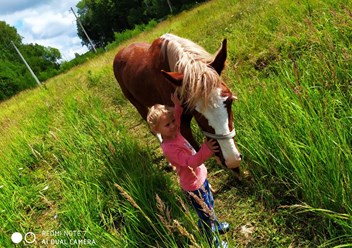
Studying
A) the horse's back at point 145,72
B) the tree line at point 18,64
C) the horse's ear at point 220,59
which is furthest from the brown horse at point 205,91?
the tree line at point 18,64

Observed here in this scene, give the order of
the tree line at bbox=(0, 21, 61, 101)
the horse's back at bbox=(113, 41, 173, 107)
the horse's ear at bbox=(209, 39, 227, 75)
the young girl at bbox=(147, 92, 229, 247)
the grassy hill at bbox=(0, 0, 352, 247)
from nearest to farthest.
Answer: the grassy hill at bbox=(0, 0, 352, 247)
the young girl at bbox=(147, 92, 229, 247)
the horse's ear at bbox=(209, 39, 227, 75)
the horse's back at bbox=(113, 41, 173, 107)
the tree line at bbox=(0, 21, 61, 101)

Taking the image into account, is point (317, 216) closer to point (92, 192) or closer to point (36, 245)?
point (92, 192)

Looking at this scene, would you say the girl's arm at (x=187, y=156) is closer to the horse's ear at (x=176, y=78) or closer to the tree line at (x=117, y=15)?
the horse's ear at (x=176, y=78)

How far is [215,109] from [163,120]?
0.40 metres

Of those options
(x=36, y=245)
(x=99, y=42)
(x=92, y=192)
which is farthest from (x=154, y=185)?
(x=99, y=42)

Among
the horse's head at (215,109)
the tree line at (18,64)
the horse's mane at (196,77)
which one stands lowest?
the horse's head at (215,109)

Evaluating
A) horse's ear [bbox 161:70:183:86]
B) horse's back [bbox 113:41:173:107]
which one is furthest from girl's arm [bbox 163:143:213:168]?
horse's back [bbox 113:41:173:107]

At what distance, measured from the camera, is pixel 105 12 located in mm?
55188

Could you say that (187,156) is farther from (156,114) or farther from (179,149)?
(156,114)

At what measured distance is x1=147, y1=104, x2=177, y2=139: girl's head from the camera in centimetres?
202

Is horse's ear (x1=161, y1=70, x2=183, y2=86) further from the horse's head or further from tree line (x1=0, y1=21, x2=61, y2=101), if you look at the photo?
tree line (x1=0, y1=21, x2=61, y2=101)

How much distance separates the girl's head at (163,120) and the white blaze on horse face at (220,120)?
233 millimetres

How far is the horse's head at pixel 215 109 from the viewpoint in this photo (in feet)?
6.19

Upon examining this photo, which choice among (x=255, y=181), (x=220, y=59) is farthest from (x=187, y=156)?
(x=255, y=181)
